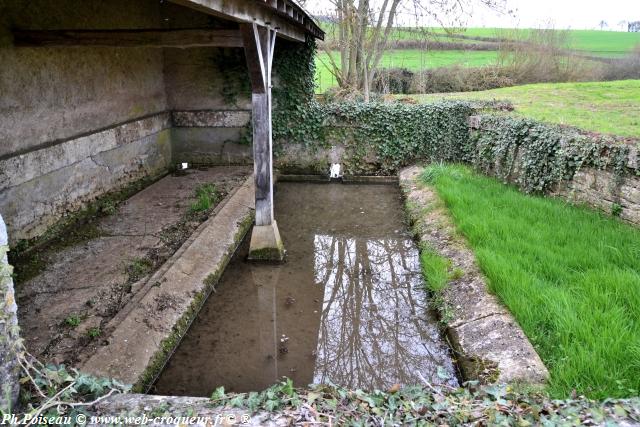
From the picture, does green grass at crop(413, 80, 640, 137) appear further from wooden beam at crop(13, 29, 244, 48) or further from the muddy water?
wooden beam at crop(13, 29, 244, 48)

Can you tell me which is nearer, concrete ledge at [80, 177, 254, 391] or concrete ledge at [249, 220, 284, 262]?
concrete ledge at [80, 177, 254, 391]

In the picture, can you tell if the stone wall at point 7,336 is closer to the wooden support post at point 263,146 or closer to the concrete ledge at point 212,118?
the wooden support post at point 263,146

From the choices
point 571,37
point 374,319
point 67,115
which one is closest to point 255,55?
point 67,115

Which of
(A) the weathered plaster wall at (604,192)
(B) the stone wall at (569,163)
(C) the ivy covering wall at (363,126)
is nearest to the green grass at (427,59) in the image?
(C) the ivy covering wall at (363,126)

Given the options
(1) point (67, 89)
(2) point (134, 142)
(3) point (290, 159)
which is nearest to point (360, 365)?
(1) point (67, 89)

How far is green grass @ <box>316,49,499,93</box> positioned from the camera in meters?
17.6

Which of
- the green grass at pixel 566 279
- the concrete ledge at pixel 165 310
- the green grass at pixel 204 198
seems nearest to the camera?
the green grass at pixel 566 279

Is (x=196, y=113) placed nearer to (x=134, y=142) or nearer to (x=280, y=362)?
(x=134, y=142)

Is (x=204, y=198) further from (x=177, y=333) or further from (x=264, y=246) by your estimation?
(x=177, y=333)

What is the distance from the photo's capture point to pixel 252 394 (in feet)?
8.83

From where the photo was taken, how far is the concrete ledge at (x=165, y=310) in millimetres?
3400

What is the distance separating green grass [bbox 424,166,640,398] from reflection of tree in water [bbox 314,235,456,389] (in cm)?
73

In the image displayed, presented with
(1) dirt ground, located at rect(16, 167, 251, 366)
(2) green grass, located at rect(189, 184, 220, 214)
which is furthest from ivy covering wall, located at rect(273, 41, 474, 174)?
(1) dirt ground, located at rect(16, 167, 251, 366)

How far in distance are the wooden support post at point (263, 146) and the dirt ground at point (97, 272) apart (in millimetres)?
886
